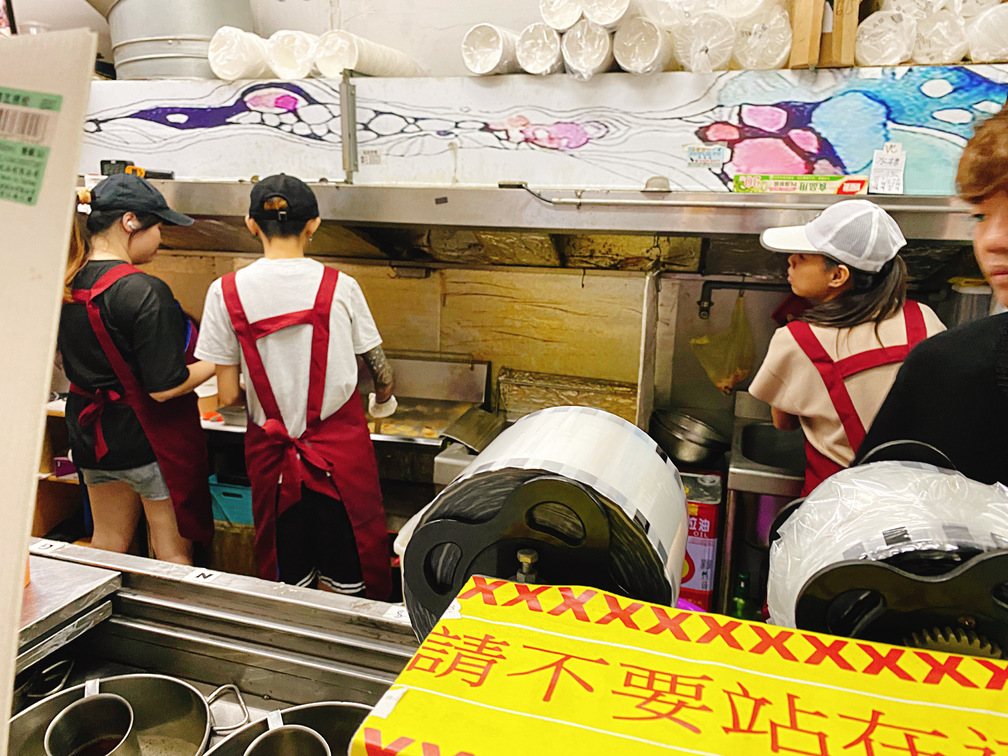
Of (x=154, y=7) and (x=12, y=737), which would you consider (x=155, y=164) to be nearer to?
(x=154, y=7)

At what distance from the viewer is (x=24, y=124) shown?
36 cm

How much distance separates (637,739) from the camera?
379 mm

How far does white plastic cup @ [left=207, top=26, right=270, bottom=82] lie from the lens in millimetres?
2516

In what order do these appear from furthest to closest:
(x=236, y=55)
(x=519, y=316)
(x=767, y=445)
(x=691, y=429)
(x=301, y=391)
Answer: (x=519, y=316) → (x=767, y=445) → (x=691, y=429) → (x=236, y=55) → (x=301, y=391)

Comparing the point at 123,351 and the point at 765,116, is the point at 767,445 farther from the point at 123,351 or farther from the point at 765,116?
the point at 123,351

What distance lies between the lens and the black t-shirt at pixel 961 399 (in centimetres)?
102

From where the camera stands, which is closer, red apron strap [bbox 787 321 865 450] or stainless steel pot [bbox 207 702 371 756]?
stainless steel pot [bbox 207 702 371 756]

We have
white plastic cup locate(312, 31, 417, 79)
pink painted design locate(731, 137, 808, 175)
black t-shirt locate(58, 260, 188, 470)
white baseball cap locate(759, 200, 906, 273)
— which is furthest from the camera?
white plastic cup locate(312, 31, 417, 79)

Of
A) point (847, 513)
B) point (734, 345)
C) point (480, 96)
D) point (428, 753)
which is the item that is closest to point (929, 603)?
point (847, 513)

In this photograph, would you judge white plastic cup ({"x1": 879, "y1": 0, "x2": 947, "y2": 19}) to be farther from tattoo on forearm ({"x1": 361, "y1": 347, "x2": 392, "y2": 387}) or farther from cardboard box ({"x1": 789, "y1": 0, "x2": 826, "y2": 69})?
tattoo on forearm ({"x1": 361, "y1": 347, "x2": 392, "y2": 387})

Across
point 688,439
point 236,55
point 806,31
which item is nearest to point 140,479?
point 236,55

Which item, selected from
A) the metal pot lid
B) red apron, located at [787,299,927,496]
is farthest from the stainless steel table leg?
red apron, located at [787,299,927,496]

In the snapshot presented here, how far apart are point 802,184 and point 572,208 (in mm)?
731

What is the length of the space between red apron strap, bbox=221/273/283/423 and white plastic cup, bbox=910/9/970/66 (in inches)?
89.2
